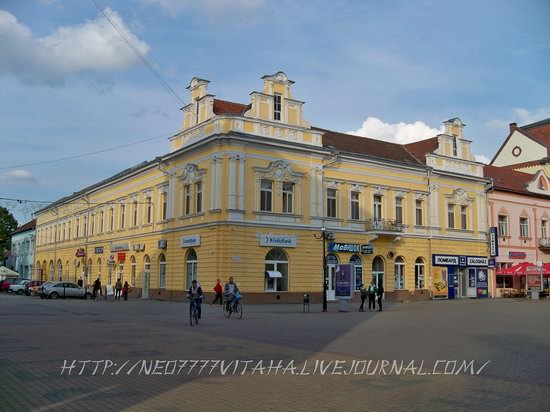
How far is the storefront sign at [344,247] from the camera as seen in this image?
39.9 m

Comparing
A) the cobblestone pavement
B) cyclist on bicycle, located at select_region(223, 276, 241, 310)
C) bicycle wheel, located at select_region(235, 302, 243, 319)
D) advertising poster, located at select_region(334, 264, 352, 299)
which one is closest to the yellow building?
advertising poster, located at select_region(334, 264, 352, 299)

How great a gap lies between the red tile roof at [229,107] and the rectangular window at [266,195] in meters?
4.88

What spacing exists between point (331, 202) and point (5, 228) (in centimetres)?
7875

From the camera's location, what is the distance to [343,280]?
39594mm

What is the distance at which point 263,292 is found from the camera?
3622cm

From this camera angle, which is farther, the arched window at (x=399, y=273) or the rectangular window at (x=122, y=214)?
the rectangular window at (x=122, y=214)

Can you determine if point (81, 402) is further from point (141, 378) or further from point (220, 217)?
point (220, 217)

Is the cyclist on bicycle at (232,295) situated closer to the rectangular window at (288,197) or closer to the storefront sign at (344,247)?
the rectangular window at (288,197)

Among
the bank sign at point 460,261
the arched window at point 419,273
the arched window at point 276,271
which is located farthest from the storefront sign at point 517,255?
the arched window at point 276,271

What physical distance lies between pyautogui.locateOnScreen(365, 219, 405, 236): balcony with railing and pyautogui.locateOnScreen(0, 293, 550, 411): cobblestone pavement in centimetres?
2337

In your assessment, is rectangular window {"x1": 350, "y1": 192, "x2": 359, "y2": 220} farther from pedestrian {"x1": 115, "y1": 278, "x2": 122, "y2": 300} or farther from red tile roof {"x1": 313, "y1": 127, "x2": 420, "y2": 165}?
pedestrian {"x1": 115, "y1": 278, "x2": 122, "y2": 300}

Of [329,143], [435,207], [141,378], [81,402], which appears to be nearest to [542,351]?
[141,378]

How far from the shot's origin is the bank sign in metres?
46.2

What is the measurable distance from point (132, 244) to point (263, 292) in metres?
16.7
